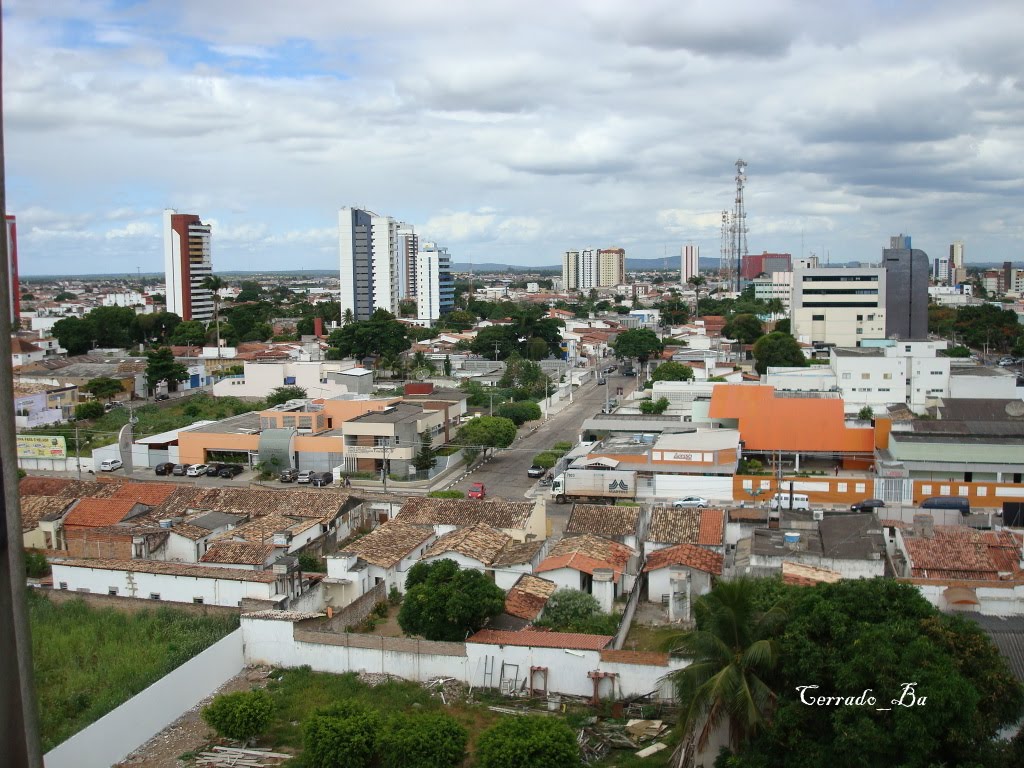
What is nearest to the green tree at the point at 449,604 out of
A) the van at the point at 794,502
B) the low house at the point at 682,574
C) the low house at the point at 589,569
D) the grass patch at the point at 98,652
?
the low house at the point at 589,569

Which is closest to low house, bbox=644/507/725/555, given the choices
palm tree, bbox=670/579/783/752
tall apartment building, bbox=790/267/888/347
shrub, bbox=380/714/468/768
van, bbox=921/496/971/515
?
van, bbox=921/496/971/515

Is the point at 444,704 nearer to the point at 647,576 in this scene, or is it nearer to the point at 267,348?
the point at 647,576

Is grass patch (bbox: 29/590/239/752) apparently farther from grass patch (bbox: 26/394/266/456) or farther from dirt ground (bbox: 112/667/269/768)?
grass patch (bbox: 26/394/266/456)

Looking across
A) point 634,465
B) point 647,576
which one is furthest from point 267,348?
point 647,576

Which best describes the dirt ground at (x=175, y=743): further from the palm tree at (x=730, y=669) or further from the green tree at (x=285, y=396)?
the green tree at (x=285, y=396)

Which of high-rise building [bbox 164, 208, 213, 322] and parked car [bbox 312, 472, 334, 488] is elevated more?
high-rise building [bbox 164, 208, 213, 322]
